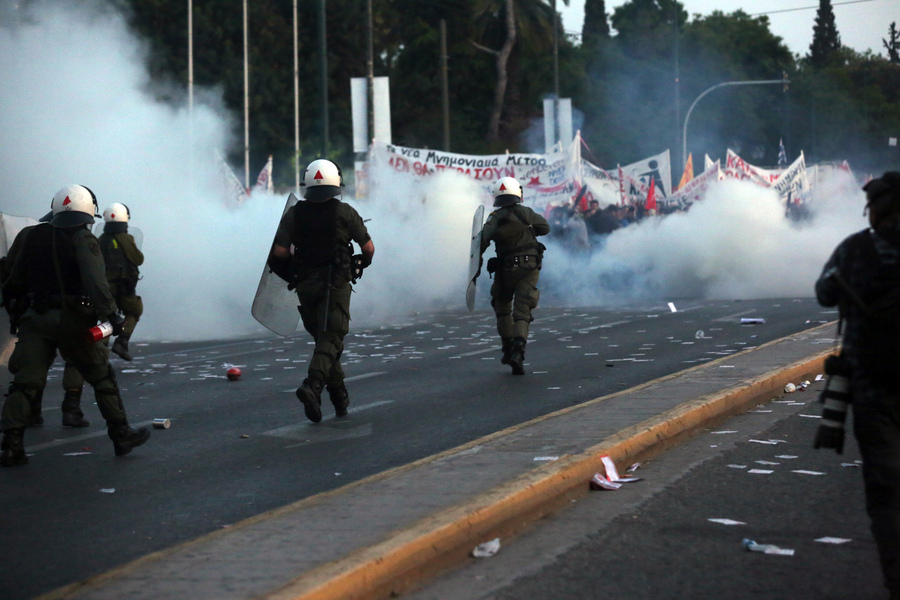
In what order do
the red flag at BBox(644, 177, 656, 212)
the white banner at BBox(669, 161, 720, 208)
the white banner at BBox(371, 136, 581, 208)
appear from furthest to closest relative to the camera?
the red flag at BBox(644, 177, 656, 212) → the white banner at BBox(669, 161, 720, 208) → the white banner at BBox(371, 136, 581, 208)

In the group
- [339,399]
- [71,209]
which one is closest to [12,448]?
[71,209]

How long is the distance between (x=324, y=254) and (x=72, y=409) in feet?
7.53

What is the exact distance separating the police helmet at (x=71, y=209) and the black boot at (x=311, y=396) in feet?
6.06

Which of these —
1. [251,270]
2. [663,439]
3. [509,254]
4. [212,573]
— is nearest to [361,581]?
[212,573]

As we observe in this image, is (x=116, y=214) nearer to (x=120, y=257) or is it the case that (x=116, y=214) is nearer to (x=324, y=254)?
(x=120, y=257)

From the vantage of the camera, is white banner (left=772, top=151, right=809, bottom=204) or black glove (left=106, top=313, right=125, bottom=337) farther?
white banner (left=772, top=151, right=809, bottom=204)

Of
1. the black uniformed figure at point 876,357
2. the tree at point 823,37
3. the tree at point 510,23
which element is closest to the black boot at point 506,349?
the black uniformed figure at point 876,357

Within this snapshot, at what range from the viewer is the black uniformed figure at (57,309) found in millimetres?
6906

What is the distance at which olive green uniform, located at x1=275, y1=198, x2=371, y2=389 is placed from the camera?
26.7ft

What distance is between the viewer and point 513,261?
1093 centimetres

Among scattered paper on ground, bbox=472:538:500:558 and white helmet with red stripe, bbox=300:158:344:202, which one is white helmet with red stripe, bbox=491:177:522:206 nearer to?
white helmet with red stripe, bbox=300:158:344:202

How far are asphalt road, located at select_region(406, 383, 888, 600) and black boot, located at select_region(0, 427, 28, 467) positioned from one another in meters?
3.46

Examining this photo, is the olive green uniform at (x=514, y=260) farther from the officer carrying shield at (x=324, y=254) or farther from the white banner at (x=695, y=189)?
the white banner at (x=695, y=189)

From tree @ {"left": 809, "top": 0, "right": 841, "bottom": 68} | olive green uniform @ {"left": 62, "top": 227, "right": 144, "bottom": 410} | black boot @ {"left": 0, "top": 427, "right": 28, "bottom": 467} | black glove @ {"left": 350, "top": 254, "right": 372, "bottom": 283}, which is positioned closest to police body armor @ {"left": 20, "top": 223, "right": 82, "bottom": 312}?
black boot @ {"left": 0, "top": 427, "right": 28, "bottom": 467}
